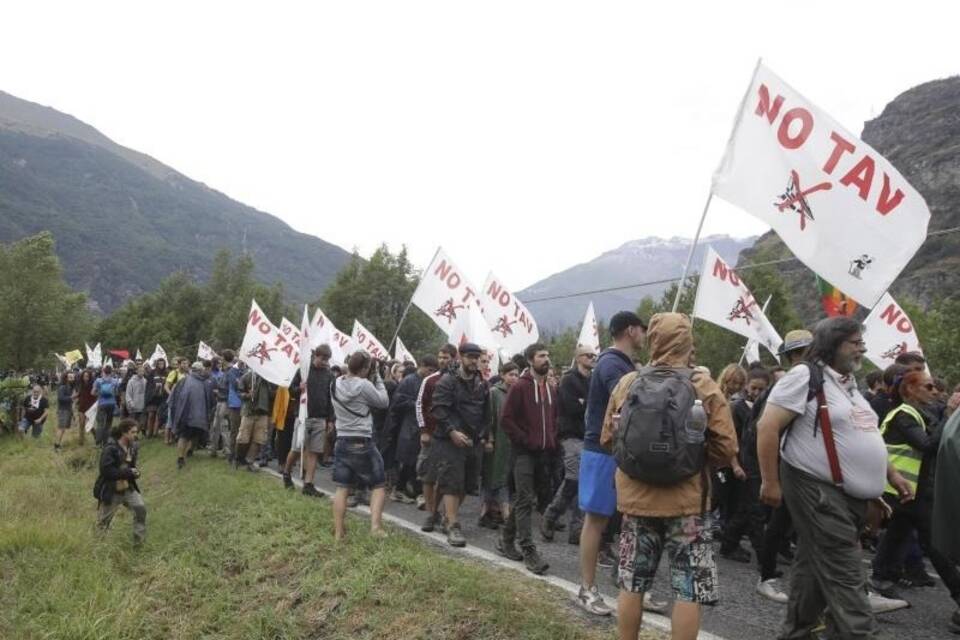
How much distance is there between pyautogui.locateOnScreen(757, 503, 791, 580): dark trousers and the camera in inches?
213

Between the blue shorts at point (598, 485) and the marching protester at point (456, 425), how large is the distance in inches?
89.7

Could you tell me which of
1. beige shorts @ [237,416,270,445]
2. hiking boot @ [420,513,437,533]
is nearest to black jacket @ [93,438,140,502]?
hiking boot @ [420,513,437,533]

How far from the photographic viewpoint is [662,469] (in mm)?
3520

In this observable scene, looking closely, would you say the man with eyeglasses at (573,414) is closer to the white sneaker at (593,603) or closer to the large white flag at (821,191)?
the white sneaker at (593,603)

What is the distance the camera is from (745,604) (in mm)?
5406

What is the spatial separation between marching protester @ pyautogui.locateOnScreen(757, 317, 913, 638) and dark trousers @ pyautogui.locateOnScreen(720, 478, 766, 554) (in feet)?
9.20

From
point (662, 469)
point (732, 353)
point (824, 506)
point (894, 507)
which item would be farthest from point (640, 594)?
point (732, 353)

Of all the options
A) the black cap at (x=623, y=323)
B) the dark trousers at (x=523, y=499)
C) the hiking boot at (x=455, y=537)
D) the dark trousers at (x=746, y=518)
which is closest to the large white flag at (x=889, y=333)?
the dark trousers at (x=746, y=518)

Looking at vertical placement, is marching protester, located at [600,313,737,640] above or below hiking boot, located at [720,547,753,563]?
above

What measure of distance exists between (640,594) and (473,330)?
290 inches

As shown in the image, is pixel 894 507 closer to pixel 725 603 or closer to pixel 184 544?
pixel 725 603

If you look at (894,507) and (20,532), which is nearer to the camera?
(894,507)

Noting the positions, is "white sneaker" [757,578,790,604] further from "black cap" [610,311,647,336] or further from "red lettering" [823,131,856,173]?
"red lettering" [823,131,856,173]

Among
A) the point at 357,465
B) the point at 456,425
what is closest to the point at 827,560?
the point at 456,425
